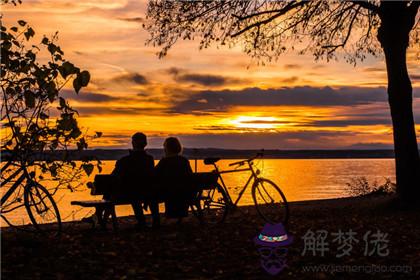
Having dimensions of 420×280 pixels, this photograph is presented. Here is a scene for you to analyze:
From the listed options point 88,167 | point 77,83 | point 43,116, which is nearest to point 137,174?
point 88,167

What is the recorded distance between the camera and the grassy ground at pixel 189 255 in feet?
28.3

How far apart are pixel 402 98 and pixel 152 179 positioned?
6.88 metres

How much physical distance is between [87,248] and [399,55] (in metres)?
9.27

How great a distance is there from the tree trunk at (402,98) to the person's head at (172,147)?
6.02 metres

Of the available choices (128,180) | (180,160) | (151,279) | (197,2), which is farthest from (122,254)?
(197,2)

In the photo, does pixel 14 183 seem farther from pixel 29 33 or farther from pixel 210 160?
pixel 210 160

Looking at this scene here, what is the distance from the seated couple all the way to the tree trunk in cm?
598

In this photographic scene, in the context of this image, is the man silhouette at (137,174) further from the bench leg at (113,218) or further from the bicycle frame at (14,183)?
the bicycle frame at (14,183)

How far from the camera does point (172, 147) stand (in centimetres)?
1234

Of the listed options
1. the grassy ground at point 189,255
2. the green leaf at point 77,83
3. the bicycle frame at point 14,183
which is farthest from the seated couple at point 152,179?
the green leaf at point 77,83

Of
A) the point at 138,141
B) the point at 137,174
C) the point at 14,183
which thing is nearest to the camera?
the point at 14,183

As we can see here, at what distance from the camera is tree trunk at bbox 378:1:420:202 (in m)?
15.4

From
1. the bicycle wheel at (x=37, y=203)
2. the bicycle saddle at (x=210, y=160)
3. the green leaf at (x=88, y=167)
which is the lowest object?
the bicycle wheel at (x=37, y=203)

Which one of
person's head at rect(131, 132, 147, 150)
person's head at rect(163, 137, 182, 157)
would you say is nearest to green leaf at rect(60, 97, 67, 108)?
person's head at rect(131, 132, 147, 150)
